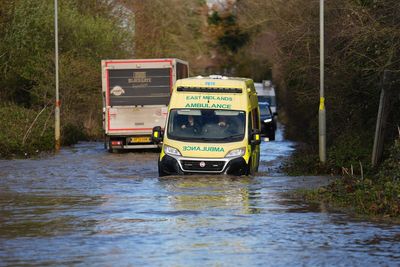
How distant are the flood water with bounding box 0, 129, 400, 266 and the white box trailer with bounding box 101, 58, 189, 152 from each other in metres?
11.3

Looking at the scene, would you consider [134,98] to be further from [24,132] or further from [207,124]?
[207,124]

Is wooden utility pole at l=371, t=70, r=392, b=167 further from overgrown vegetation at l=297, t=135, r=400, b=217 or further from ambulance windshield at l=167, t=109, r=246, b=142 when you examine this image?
overgrown vegetation at l=297, t=135, r=400, b=217

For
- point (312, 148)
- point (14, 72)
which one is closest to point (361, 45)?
point (312, 148)

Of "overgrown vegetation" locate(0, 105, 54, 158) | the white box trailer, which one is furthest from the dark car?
the white box trailer

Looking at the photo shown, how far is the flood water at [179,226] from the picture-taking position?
1184 centimetres

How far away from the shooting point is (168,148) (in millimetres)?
22703

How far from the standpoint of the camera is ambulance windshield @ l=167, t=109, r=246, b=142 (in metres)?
23.1

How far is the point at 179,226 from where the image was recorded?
1451 cm

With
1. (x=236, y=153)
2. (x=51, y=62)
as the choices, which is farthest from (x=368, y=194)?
(x=51, y=62)

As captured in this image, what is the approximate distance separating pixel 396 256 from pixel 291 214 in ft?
14.2

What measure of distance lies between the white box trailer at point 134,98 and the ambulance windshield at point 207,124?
1169cm

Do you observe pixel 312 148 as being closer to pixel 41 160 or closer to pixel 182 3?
pixel 41 160

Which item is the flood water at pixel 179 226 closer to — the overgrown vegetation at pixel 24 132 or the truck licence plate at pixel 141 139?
the overgrown vegetation at pixel 24 132

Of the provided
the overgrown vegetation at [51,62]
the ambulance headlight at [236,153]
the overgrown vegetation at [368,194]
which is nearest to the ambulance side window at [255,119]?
the ambulance headlight at [236,153]
